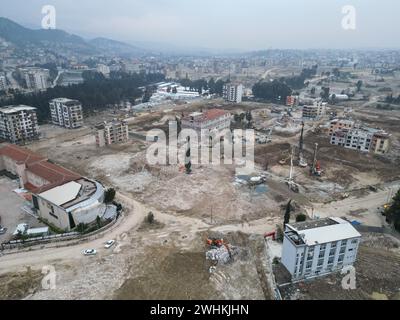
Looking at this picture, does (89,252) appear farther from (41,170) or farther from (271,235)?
(271,235)

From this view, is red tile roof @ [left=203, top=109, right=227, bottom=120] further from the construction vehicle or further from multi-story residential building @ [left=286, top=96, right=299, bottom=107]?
the construction vehicle

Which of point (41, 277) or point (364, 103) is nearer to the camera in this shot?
point (41, 277)

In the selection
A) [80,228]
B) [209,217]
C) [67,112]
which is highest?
[67,112]

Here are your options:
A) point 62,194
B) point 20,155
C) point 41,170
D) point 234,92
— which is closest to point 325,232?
point 62,194

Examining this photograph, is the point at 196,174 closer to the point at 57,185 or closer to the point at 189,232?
the point at 189,232

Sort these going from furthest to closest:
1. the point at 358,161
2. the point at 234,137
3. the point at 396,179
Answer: the point at 234,137
the point at 358,161
the point at 396,179

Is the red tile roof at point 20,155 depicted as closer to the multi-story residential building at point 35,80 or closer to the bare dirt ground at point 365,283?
the bare dirt ground at point 365,283

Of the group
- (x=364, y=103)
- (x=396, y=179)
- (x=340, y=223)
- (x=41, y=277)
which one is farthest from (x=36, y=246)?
(x=364, y=103)
